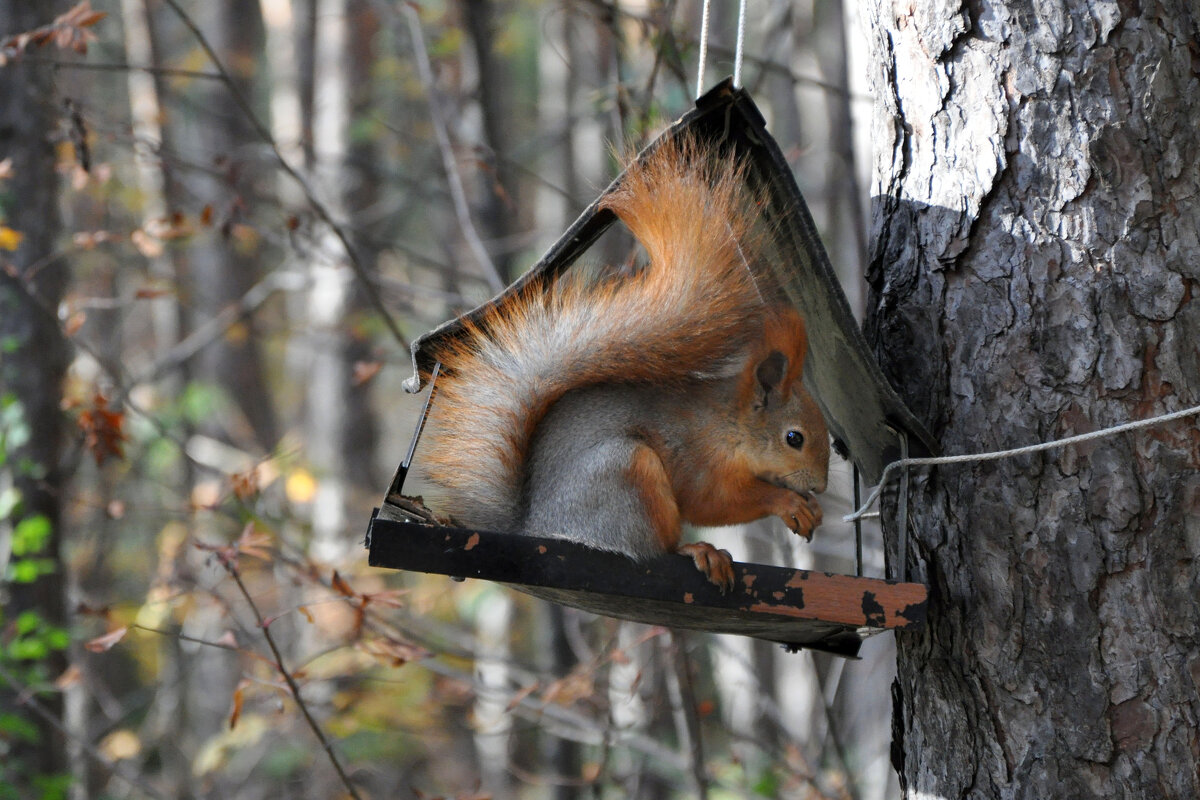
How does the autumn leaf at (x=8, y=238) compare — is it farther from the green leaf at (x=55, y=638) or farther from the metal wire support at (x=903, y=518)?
the metal wire support at (x=903, y=518)

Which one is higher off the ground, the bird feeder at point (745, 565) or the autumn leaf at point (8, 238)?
the autumn leaf at point (8, 238)

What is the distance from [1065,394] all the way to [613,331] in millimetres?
572

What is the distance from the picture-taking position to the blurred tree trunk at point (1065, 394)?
128cm

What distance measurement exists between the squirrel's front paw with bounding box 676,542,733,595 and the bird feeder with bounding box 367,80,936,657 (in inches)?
0.4

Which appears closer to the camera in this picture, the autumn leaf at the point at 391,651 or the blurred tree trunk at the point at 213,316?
the autumn leaf at the point at 391,651

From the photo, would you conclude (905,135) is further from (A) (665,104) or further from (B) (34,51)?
(B) (34,51)

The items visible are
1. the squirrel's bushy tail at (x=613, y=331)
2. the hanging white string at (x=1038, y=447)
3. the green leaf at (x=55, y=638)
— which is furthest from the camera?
the green leaf at (x=55, y=638)

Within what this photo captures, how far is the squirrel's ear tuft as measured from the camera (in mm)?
1605

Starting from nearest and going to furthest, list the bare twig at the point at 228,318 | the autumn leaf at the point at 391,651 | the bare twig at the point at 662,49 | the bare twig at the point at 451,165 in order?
the autumn leaf at the point at 391,651, the bare twig at the point at 662,49, the bare twig at the point at 451,165, the bare twig at the point at 228,318

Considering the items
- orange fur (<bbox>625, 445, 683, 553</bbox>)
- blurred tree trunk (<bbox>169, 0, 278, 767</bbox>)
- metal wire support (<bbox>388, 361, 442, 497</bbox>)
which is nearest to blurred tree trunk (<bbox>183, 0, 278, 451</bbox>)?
blurred tree trunk (<bbox>169, 0, 278, 767</bbox>)

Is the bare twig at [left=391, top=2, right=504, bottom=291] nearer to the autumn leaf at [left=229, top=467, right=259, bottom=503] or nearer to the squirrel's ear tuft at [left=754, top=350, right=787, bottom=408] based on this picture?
the autumn leaf at [left=229, top=467, right=259, bottom=503]

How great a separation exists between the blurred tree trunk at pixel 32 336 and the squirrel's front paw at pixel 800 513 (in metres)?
2.31

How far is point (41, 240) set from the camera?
313cm

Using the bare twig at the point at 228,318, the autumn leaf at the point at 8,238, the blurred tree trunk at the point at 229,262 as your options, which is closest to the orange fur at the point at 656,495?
the autumn leaf at the point at 8,238
